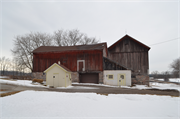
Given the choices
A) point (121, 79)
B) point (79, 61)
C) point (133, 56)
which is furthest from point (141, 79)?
point (79, 61)

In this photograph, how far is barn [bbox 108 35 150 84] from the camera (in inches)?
926

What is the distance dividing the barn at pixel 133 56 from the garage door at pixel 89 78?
594 centimetres

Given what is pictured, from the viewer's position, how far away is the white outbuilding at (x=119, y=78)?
20.8m

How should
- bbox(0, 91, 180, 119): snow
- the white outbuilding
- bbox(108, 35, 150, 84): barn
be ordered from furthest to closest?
bbox(108, 35, 150, 84): barn
the white outbuilding
bbox(0, 91, 180, 119): snow

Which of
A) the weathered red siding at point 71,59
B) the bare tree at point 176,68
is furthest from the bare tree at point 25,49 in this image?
the bare tree at point 176,68

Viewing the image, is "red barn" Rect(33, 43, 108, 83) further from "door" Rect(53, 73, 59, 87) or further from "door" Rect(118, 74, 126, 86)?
"door" Rect(53, 73, 59, 87)

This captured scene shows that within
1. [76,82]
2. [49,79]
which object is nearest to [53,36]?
[76,82]

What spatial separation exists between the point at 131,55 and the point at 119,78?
6695 mm

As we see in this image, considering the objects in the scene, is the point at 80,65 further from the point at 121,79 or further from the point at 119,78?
the point at 121,79

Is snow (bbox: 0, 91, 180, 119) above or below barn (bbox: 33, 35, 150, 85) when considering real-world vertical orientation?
below

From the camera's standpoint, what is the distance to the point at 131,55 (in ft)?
81.1

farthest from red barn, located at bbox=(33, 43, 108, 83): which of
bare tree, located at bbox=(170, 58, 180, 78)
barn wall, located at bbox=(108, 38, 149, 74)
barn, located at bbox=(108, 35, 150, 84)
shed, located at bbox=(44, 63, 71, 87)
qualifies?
bare tree, located at bbox=(170, 58, 180, 78)

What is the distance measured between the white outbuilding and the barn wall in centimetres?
444

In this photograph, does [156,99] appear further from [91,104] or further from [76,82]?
[76,82]
